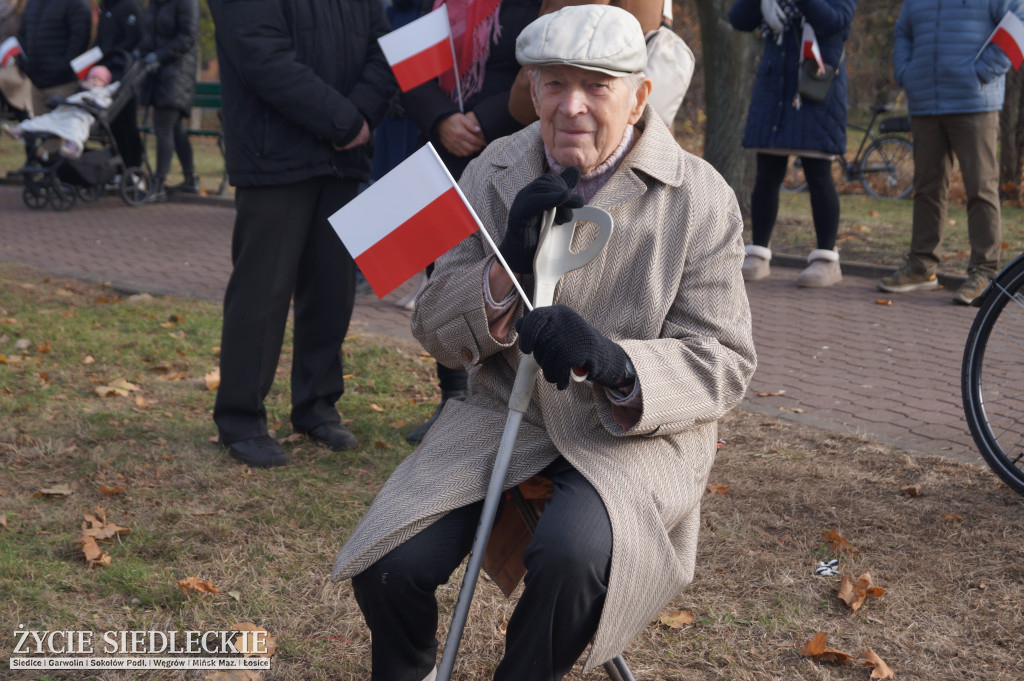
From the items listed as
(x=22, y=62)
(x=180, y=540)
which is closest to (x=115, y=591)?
(x=180, y=540)

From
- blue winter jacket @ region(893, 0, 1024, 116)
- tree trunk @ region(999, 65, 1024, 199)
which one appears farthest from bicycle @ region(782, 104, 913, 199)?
blue winter jacket @ region(893, 0, 1024, 116)

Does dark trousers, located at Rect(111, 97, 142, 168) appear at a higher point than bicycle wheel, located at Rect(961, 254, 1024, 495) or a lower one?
lower

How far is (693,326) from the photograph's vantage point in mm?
2418

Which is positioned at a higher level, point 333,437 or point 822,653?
point 822,653

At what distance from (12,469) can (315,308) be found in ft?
4.31

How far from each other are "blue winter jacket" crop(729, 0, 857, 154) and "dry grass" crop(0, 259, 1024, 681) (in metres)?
3.01

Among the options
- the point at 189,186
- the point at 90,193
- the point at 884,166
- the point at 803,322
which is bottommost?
the point at 884,166

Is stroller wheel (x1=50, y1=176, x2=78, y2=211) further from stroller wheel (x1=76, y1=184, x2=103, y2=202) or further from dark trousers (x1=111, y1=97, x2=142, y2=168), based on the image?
dark trousers (x1=111, y1=97, x2=142, y2=168)

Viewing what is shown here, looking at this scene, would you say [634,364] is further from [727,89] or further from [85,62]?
[85,62]

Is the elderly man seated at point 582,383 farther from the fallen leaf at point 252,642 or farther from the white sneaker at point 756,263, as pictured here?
the white sneaker at point 756,263

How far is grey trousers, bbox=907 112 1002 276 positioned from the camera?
704cm

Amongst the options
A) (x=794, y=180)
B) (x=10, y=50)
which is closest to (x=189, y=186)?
(x=10, y=50)

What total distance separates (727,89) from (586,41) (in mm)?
8353

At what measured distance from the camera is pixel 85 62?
10.9 meters
